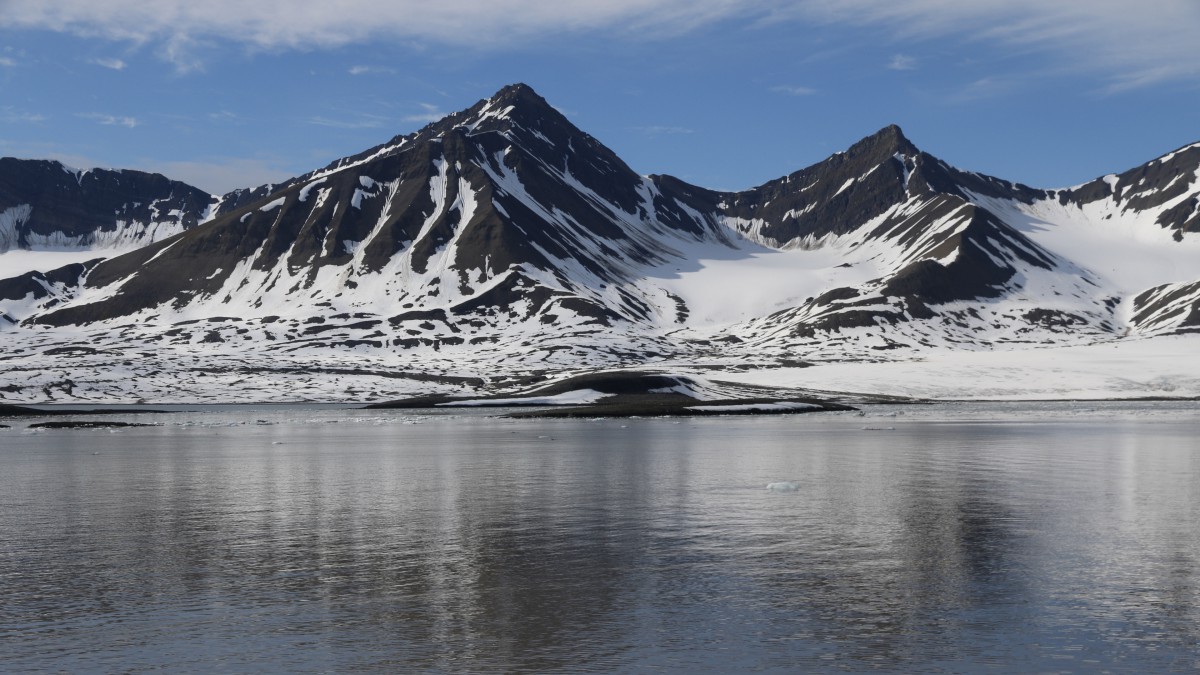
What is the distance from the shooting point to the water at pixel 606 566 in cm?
2183

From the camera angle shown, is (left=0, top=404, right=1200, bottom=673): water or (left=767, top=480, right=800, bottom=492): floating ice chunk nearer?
(left=0, top=404, right=1200, bottom=673): water

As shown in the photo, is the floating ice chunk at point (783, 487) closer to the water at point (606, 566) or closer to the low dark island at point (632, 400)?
the water at point (606, 566)

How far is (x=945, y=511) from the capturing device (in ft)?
135

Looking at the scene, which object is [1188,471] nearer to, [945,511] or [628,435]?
[945,511]

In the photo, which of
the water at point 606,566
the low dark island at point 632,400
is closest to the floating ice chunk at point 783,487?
the water at point 606,566

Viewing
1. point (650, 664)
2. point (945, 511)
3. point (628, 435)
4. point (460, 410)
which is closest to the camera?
point (650, 664)

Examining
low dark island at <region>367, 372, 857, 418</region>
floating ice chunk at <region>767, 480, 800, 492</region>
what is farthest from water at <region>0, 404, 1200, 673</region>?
low dark island at <region>367, 372, 857, 418</region>

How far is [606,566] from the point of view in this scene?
1201 inches

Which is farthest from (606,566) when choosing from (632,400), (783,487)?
(632,400)

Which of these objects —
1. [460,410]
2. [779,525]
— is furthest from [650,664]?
[460,410]

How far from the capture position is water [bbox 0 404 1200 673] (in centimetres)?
2183

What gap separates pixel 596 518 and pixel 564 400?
452 feet

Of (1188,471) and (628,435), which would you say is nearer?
(1188,471)

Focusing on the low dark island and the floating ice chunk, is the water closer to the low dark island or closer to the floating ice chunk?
the floating ice chunk
